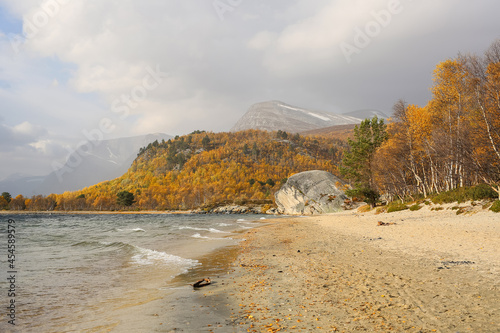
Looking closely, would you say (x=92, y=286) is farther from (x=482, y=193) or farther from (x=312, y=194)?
(x=312, y=194)

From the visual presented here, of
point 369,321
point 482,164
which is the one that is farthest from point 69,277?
point 482,164

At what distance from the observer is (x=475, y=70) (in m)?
27.2

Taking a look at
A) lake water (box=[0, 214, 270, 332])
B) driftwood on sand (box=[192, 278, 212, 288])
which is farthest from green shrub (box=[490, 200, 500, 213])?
driftwood on sand (box=[192, 278, 212, 288])

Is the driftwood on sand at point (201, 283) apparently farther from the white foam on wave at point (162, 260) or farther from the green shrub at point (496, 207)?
the green shrub at point (496, 207)

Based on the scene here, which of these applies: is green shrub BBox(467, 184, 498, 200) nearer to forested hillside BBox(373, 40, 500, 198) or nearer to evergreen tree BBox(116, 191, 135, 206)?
forested hillside BBox(373, 40, 500, 198)

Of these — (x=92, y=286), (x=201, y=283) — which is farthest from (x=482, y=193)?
(x=92, y=286)

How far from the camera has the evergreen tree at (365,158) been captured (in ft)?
179

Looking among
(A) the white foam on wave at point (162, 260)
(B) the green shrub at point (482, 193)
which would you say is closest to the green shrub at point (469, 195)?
(B) the green shrub at point (482, 193)

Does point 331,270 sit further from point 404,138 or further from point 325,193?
point 325,193

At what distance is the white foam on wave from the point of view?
45.4ft

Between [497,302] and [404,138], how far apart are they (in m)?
41.2

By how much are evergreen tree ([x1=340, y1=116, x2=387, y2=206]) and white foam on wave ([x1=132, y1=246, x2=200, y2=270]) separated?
45.0 m

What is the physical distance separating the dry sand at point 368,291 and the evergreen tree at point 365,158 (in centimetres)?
4247

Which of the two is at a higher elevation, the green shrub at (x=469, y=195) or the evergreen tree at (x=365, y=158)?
the evergreen tree at (x=365, y=158)
